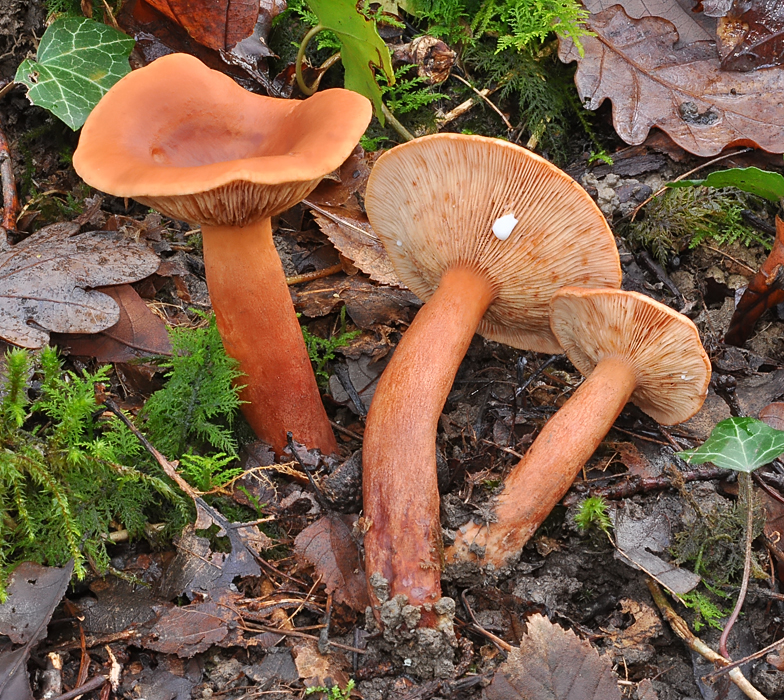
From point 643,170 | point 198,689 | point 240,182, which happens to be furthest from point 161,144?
point 643,170

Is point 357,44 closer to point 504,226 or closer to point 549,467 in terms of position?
point 504,226

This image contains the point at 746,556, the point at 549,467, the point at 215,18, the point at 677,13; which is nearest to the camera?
the point at 746,556

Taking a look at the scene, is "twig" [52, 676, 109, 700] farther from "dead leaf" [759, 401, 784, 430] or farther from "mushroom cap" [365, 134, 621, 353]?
"dead leaf" [759, 401, 784, 430]

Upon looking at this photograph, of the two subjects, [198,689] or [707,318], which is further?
[707,318]

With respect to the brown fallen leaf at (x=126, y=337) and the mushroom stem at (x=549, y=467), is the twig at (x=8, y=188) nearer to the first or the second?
the brown fallen leaf at (x=126, y=337)

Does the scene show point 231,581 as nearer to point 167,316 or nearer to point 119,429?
point 119,429

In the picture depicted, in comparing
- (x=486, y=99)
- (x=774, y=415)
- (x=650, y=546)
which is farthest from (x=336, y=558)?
(x=486, y=99)
